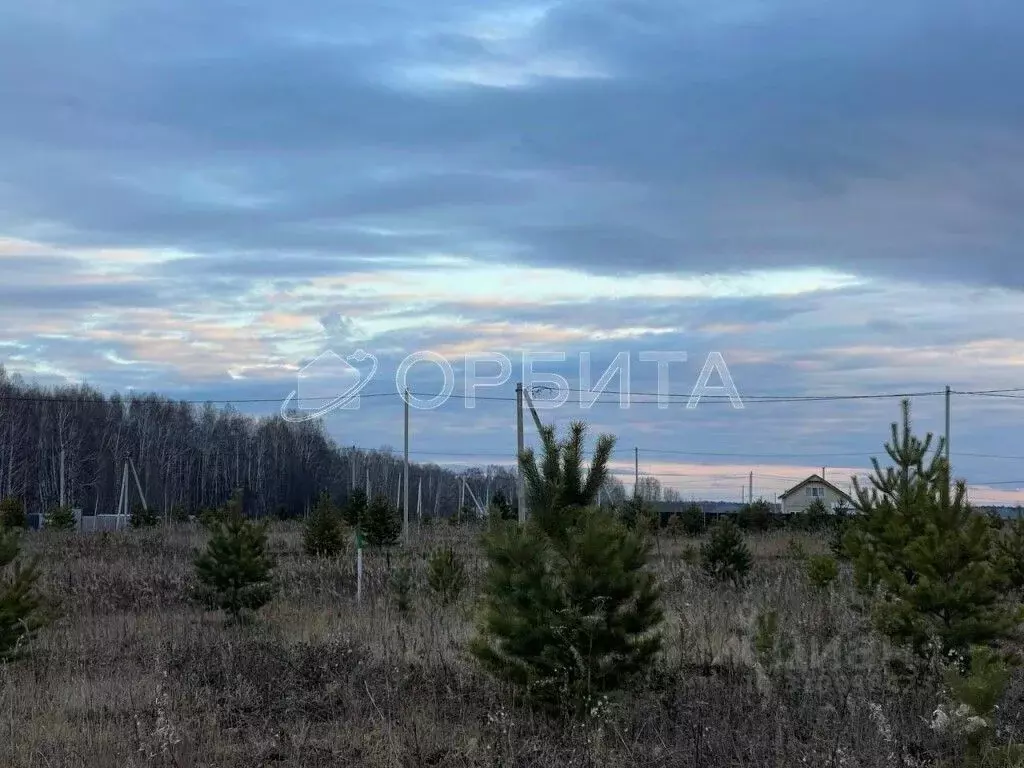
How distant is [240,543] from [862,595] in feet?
29.5

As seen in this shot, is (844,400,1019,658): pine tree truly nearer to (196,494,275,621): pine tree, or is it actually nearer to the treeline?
Result: (196,494,275,621): pine tree

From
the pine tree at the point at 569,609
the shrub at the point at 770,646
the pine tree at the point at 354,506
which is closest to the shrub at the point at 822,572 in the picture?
the shrub at the point at 770,646

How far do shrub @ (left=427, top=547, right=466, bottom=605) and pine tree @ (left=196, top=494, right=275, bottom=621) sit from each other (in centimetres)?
252

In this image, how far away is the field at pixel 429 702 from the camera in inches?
239

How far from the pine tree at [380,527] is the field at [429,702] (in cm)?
1650

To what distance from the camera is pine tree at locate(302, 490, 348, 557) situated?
26766 mm

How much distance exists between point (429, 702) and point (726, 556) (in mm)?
14235

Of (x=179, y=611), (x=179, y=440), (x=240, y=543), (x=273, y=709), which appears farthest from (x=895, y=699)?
(x=179, y=440)

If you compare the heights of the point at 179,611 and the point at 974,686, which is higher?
the point at 974,686

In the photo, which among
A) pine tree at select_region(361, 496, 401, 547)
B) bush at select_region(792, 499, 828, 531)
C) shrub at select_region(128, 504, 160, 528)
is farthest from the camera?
bush at select_region(792, 499, 828, 531)

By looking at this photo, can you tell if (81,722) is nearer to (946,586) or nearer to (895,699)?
(895,699)

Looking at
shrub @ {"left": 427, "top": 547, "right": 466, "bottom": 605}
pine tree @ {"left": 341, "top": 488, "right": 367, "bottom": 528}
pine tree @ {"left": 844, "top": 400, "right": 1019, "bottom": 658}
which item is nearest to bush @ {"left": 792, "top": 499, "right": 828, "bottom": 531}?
pine tree @ {"left": 341, "top": 488, "right": 367, "bottom": 528}

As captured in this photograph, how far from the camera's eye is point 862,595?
12.5 metres

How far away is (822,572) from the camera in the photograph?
1770 centimetres
